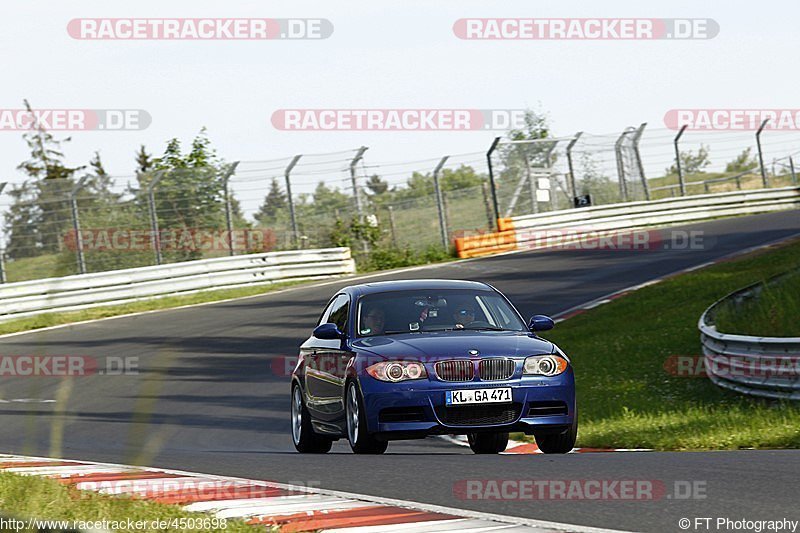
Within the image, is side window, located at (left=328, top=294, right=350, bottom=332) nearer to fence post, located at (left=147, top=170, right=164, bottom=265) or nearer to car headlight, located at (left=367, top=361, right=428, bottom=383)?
car headlight, located at (left=367, top=361, right=428, bottom=383)

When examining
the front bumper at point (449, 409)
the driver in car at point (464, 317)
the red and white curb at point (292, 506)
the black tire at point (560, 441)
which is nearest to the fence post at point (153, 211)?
the driver in car at point (464, 317)

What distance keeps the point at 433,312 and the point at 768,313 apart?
201 inches

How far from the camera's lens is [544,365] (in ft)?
32.0

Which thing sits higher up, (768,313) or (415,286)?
(415,286)

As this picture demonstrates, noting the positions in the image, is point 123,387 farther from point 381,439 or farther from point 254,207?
point 254,207

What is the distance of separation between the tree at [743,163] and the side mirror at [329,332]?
3186 centimetres

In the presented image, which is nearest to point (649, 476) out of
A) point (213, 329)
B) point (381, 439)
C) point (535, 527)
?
point (535, 527)

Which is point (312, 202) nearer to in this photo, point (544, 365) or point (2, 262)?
point (2, 262)

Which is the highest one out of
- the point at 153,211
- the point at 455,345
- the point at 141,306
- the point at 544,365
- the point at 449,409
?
the point at 153,211

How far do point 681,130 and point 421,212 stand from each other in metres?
8.72

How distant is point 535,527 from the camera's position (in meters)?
6.08

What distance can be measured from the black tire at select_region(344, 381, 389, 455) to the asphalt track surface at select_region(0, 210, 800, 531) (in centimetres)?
13

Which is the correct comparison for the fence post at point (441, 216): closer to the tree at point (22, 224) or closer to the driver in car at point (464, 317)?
the tree at point (22, 224)

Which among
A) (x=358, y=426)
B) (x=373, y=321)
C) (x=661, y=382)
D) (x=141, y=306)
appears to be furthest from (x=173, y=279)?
(x=358, y=426)
